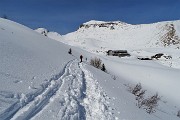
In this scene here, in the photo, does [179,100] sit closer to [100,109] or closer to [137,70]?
[137,70]

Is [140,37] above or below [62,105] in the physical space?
below

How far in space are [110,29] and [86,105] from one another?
165 meters

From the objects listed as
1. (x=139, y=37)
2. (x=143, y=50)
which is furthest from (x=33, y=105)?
(x=139, y=37)

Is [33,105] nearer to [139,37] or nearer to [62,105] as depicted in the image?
[62,105]

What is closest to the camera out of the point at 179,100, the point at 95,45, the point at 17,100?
the point at 17,100

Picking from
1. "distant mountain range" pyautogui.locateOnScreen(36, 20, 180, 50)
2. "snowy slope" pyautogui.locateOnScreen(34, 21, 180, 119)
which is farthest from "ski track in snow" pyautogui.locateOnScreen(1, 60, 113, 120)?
"distant mountain range" pyautogui.locateOnScreen(36, 20, 180, 50)

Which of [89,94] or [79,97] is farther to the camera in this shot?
[89,94]

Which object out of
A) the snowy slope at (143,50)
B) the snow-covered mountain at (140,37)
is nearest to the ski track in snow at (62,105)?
the snowy slope at (143,50)

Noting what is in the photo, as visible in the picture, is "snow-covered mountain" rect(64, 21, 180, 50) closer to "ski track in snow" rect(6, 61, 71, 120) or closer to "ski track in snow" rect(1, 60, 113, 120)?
"ski track in snow" rect(1, 60, 113, 120)

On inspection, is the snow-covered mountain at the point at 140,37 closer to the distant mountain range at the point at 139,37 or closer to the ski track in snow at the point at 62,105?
the distant mountain range at the point at 139,37

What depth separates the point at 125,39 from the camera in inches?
5527

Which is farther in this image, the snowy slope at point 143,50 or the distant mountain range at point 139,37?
the distant mountain range at point 139,37

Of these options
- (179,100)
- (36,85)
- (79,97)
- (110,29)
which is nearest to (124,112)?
(79,97)

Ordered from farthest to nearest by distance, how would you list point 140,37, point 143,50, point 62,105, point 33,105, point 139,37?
point 139,37, point 140,37, point 143,50, point 62,105, point 33,105
